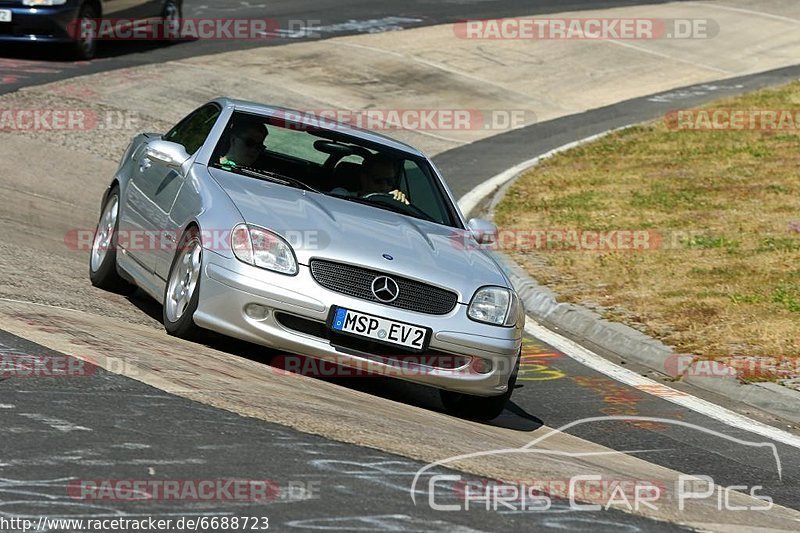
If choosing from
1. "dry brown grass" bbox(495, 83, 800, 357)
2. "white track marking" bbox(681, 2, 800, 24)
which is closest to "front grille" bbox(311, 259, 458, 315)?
"dry brown grass" bbox(495, 83, 800, 357)

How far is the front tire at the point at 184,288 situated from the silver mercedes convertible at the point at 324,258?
0.01 meters

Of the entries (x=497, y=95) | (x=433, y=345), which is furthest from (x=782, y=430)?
(x=497, y=95)

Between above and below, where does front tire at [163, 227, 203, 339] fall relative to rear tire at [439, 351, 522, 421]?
above

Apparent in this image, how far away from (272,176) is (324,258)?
4.32ft

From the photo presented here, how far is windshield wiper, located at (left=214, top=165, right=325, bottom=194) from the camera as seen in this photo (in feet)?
28.1

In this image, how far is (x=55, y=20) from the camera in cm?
1980

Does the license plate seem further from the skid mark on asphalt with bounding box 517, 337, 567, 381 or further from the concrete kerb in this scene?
the concrete kerb

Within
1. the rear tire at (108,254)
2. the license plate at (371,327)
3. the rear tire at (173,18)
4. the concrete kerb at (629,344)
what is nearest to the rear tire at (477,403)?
the license plate at (371,327)

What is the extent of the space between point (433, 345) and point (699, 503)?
1.86 m

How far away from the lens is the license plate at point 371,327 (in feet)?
24.3

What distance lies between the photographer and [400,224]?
8273mm

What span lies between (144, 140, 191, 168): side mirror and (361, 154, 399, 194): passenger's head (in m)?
1.12

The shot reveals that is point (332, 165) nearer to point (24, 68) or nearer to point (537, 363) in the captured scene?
point (537, 363)

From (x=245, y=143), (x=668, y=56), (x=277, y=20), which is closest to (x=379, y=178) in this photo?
(x=245, y=143)
